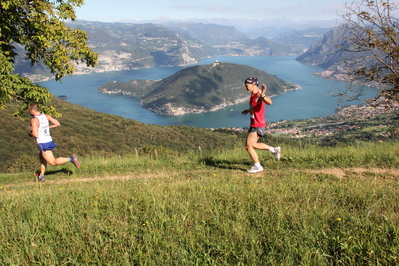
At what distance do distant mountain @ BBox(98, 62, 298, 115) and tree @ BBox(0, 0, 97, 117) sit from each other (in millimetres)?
134411

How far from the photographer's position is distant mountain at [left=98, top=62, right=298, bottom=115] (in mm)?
154238

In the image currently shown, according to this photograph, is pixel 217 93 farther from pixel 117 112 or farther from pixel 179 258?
pixel 179 258

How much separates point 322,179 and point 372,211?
6.96 feet

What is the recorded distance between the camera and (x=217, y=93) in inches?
6752

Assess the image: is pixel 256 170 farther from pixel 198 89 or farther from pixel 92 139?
pixel 198 89

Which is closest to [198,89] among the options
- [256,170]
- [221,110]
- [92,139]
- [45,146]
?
[221,110]

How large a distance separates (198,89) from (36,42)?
168 metres

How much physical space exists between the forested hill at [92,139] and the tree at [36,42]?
7.41m

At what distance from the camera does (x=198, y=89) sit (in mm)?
174000

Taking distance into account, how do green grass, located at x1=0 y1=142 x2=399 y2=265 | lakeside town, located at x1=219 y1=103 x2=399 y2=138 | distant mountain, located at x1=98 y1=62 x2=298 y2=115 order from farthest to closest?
distant mountain, located at x1=98 y1=62 x2=298 y2=115 → lakeside town, located at x1=219 y1=103 x2=399 y2=138 → green grass, located at x1=0 y1=142 x2=399 y2=265

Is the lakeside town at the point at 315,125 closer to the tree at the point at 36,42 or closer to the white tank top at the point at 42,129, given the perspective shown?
the tree at the point at 36,42

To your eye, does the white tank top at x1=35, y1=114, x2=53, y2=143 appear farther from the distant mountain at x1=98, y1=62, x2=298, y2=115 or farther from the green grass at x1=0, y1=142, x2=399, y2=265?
the distant mountain at x1=98, y1=62, x2=298, y2=115

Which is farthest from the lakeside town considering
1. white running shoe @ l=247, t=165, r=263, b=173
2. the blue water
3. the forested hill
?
white running shoe @ l=247, t=165, r=263, b=173

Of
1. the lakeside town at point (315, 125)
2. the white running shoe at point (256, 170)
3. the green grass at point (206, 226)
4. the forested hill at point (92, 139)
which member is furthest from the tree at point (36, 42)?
the lakeside town at point (315, 125)
